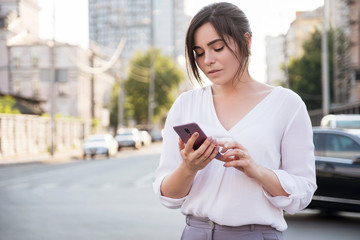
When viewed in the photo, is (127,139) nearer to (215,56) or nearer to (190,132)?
(215,56)

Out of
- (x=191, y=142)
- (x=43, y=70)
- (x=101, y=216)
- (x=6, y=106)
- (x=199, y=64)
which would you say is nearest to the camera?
(x=191, y=142)

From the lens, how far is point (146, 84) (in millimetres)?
79812

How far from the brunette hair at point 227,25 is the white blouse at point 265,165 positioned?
20cm

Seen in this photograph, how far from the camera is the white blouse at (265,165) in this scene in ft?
7.03

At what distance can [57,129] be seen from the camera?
40.1 meters

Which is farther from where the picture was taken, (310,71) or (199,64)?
(310,71)

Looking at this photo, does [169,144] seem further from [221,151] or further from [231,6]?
[231,6]

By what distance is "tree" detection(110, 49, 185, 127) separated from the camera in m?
79.8

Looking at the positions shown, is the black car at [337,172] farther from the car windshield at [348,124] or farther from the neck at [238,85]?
the neck at [238,85]

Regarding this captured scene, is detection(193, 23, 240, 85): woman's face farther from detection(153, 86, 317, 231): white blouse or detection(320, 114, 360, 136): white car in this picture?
detection(320, 114, 360, 136): white car

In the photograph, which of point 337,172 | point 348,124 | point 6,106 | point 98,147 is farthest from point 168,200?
point 6,106

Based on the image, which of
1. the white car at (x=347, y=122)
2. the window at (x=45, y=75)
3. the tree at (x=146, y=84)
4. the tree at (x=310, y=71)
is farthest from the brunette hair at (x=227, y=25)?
the tree at (x=146, y=84)

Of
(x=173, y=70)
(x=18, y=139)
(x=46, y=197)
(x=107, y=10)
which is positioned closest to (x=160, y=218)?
(x=46, y=197)

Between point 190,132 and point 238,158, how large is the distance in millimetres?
210
